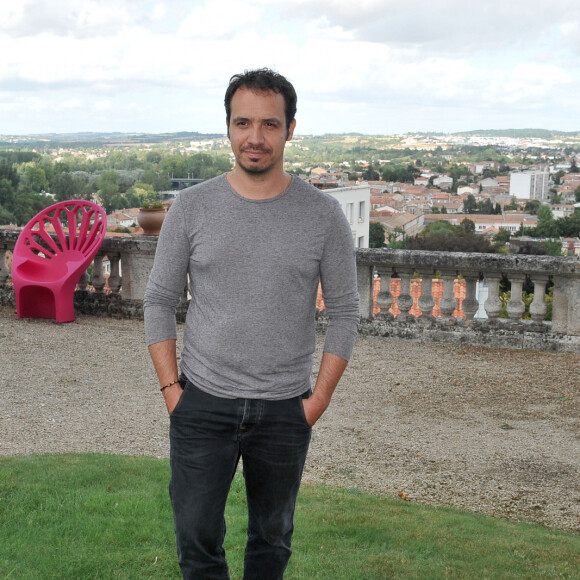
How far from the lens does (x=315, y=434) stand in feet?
18.1

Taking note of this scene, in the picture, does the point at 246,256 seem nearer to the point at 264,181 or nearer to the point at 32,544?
the point at 264,181

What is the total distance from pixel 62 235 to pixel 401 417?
15.7 feet

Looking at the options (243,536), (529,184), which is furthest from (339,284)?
(529,184)

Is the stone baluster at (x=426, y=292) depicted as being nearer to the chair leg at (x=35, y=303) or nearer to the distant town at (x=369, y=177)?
the distant town at (x=369, y=177)

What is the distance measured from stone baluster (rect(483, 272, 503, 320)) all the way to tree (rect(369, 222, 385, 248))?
114ft

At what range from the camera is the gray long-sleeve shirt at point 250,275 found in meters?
2.29

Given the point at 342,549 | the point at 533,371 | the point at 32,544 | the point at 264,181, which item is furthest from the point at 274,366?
the point at 533,371

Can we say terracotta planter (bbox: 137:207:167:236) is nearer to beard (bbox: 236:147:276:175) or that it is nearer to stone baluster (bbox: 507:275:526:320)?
stone baluster (bbox: 507:275:526:320)

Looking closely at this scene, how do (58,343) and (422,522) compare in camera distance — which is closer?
(422,522)

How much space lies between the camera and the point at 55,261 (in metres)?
8.98

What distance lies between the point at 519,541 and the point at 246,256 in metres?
2.06

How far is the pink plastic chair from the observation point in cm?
879

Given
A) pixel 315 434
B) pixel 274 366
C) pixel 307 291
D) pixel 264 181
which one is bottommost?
pixel 315 434

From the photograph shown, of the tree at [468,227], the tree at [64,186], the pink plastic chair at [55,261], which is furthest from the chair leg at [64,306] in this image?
the tree at [64,186]
